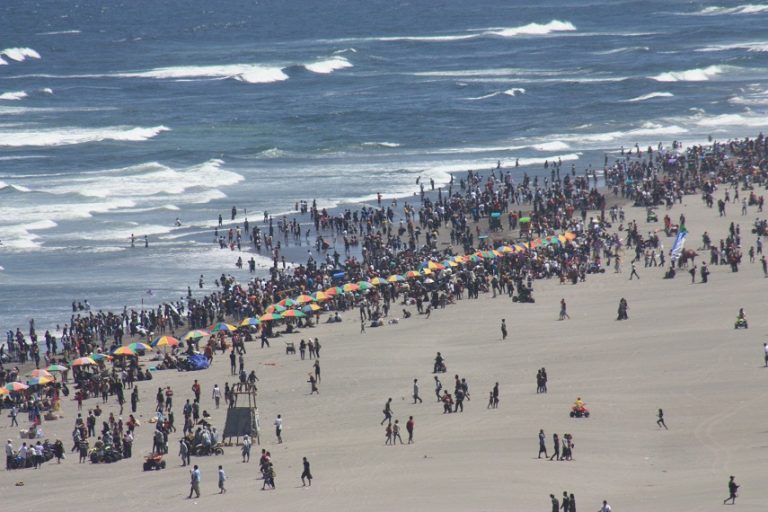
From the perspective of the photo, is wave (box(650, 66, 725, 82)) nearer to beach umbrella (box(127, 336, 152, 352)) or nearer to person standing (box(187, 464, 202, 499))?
beach umbrella (box(127, 336, 152, 352))

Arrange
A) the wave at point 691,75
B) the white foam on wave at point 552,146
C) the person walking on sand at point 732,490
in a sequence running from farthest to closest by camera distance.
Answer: the wave at point 691,75
the white foam on wave at point 552,146
the person walking on sand at point 732,490

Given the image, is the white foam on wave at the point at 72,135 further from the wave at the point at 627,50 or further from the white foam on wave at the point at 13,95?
the wave at the point at 627,50

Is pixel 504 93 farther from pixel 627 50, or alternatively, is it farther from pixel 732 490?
pixel 732 490

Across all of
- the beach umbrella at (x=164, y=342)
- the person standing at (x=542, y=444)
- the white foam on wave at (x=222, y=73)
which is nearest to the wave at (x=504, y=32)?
the white foam on wave at (x=222, y=73)

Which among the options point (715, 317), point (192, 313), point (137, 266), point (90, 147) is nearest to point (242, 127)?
point (90, 147)

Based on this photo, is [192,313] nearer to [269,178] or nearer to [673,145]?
[269,178]

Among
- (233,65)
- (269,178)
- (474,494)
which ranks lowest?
(474,494)

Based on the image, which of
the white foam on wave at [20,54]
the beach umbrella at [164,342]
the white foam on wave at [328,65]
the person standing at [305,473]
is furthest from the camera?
the white foam on wave at [20,54]

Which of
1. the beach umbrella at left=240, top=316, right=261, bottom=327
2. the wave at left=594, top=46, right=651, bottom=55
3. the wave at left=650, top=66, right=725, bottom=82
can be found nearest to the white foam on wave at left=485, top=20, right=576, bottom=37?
the wave at left=594, top=46, right=651, bottom=55
